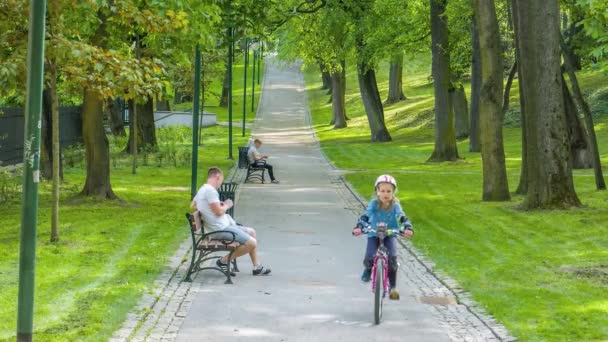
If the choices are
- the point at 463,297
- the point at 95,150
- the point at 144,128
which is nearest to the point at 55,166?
the point at 95,150

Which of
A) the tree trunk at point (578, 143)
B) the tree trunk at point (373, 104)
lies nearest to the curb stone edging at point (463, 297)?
the tree trunk at point (578, 143)

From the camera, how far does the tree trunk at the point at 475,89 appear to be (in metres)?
→ 40.1

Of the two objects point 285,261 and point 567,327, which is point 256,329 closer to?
point 567,327

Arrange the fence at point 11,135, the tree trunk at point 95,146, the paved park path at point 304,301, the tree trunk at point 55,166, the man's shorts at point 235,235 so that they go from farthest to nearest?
1. the fence at point 11,135
2. the tree trunk at point 95,146
3. the tree trunk at point 55,166
4. the man's shorts at point 235,235
5. the paved park path at point 304,301

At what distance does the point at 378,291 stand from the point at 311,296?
6.18 feet

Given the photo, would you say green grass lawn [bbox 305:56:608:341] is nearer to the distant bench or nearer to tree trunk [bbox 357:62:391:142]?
the distant bench

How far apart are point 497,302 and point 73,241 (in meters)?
7.62

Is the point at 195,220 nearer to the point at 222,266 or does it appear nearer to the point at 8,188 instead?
the point at 222,266

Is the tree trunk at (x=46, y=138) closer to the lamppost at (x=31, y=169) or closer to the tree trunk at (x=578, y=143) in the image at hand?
the tree trunk at (x=578, y=143)

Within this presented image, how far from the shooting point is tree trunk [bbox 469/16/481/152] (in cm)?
4006

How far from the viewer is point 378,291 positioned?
10.8 meters

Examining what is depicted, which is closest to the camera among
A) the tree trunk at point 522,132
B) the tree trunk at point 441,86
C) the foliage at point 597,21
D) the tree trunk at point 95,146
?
the foliage at point 597,21

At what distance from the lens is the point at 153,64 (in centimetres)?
1755

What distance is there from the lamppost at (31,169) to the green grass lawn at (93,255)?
90 cm
